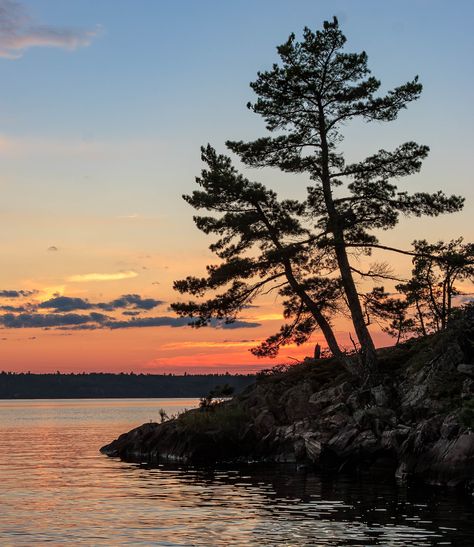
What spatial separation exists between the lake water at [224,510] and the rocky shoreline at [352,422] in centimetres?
200

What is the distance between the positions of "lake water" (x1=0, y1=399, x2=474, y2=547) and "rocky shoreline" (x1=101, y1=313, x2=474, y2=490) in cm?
200

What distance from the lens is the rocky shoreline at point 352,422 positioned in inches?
1332

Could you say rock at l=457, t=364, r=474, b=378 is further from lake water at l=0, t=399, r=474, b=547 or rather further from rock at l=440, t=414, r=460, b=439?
lake water at l=0, t=399, r=474, b=547

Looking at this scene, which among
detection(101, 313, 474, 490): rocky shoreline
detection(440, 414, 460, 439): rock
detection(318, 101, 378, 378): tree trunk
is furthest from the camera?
detection(318, 101, 378, 378): tree trunk

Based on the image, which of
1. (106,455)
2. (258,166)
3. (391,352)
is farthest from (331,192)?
(106,455)

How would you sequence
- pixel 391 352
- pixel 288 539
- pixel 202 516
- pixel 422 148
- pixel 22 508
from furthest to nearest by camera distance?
1. pixel 391 352
2. pixel 422 148
3. pixel 22 508
4. pixel 202 516
5. pixel 288 539

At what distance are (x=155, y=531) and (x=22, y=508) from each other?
7436mm

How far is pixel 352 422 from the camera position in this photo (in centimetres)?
4041

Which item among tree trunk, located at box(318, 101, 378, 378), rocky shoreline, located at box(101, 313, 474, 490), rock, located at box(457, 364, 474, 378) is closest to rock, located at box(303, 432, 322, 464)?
rocky shoreline, located at box(101, 313, 474, 490)

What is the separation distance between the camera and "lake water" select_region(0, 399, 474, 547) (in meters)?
22.5

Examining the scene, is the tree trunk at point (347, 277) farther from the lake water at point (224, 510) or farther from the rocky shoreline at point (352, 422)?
the lake water at point (224, 510)

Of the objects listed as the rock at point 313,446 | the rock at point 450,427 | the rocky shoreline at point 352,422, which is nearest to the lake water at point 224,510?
the rock at point 313,446

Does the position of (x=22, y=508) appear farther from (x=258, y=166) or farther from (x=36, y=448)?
(x=36, y=448)

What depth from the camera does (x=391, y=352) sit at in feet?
162
